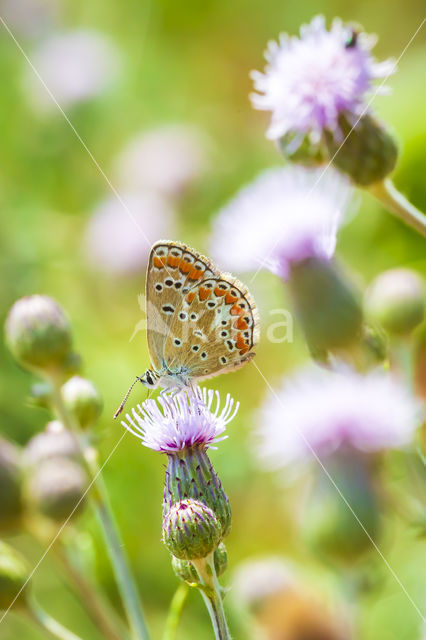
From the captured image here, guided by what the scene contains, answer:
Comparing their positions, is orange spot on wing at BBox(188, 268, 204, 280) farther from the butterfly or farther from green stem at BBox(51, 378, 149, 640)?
green stem at BBox(51, 378, 149, 640)

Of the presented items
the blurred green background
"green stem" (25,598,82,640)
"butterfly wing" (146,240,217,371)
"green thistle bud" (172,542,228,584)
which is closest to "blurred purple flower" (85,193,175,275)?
the blurred green background

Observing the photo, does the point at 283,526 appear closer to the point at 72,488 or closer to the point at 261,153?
the point at 72,488

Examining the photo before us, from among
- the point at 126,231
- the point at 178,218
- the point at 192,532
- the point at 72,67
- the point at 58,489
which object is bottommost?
the point at 192,532

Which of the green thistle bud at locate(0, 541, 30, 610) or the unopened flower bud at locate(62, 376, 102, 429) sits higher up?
the unopened flower bud at locate(62, 376, 102, 429)

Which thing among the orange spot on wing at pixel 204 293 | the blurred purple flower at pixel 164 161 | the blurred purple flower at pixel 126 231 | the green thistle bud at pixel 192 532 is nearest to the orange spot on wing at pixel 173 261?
the orange spot on wing at pixel 204 293

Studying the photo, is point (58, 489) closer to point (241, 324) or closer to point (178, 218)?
point (241, 324)

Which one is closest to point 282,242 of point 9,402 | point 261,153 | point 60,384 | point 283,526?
point 60,384

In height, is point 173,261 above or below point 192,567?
above

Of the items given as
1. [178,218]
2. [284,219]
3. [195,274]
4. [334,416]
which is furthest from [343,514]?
[178,218]
